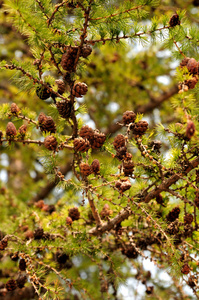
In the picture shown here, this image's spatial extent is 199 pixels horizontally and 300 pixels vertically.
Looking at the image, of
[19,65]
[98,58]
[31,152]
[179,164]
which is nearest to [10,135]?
[19,65]

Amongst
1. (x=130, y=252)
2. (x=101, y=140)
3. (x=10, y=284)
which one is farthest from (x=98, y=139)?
(x=10, y=284)

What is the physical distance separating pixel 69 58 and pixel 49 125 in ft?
0.92

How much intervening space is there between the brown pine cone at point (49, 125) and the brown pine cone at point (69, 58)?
0.22 meters

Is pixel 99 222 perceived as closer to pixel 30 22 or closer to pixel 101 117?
pixel 30 22

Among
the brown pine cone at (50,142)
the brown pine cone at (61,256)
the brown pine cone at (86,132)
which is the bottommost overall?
the brown pine cone at (61,256)

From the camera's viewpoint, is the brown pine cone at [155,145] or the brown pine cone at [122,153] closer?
the brown pine cone at [122,153]

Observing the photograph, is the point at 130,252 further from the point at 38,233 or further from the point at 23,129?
the point at 23,129

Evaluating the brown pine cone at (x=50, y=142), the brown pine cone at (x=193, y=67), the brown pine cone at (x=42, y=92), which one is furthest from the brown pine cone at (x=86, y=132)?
the brown pine cone at (x=193, y=67)

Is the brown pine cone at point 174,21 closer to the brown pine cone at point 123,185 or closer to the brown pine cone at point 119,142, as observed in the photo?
the brown pine cone at point 119,142

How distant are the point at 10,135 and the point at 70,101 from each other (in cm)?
30

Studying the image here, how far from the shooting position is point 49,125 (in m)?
1.22

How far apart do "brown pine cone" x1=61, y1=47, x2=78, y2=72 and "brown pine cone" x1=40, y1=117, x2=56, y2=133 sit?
22 cm

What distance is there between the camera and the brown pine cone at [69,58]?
1.11m

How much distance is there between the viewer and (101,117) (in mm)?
3643
